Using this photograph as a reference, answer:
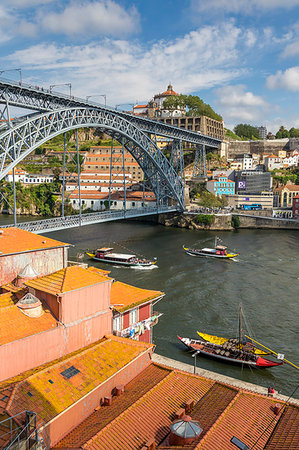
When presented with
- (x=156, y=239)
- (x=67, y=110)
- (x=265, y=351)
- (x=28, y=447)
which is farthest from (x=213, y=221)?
(x=28, y=447)

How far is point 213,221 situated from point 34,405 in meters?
49.3

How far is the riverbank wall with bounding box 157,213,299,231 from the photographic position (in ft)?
186

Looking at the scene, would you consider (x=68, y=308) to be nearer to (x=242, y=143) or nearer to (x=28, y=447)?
(x=28, y=447)

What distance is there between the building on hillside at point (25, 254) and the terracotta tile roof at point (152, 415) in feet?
25.7

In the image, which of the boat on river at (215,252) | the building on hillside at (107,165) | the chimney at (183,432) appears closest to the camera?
the chimney at (183,432)

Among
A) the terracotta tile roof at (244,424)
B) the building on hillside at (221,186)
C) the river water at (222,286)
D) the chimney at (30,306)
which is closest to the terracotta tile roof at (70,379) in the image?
the chimney at (30,306)

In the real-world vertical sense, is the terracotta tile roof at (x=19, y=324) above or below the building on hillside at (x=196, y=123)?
below

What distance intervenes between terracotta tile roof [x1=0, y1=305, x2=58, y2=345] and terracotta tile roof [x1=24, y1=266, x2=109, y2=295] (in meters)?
0.86

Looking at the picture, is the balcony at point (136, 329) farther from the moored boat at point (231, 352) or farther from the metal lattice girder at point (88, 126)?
the metal lattice girder at point (88, 126)

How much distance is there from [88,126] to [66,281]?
28683 millimetres

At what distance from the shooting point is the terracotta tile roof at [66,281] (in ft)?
41.9

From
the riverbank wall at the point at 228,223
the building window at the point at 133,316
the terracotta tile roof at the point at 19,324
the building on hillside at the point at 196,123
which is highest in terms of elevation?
the building on hillside at the point at 196,123

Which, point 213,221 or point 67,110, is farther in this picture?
point 213,221

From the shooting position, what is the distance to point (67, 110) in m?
35.4
